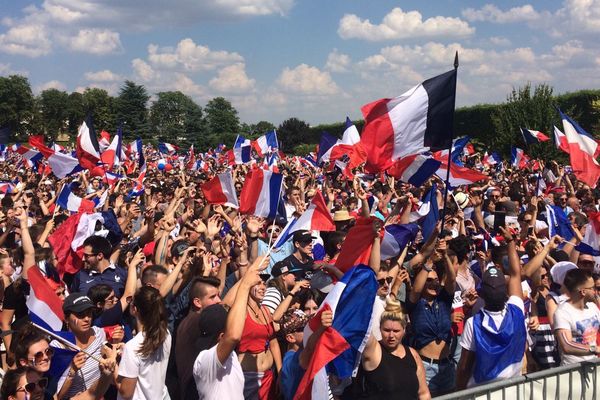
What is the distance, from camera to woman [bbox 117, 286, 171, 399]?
4.05m

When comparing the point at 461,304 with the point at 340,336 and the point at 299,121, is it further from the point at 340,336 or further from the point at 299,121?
the point at 299,121

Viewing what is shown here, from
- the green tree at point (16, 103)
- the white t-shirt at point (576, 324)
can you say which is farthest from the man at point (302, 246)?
the green tree at point (16, 103)

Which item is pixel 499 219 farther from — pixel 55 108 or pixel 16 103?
pixel 55 108

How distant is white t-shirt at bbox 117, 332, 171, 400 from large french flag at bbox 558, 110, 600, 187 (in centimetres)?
845

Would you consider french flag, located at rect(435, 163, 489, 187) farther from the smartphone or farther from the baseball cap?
the baseball cap

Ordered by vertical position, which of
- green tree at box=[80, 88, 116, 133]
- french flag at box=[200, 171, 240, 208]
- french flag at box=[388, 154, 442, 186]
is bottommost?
french flag at box=[200, 171, 240, 208]

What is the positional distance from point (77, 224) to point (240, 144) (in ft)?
45.9

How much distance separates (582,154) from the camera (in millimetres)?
10922

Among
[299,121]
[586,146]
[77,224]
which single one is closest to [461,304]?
[77,224]

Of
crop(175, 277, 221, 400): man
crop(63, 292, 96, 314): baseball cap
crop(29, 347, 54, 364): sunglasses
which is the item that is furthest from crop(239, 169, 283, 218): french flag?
crop(29, 347, 54, 364): sunglasses

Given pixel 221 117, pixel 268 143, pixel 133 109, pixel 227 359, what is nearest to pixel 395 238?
pixel 227 359

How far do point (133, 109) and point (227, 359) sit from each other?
8399cm

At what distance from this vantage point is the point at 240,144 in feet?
70.4

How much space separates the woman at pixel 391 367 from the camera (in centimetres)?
416
